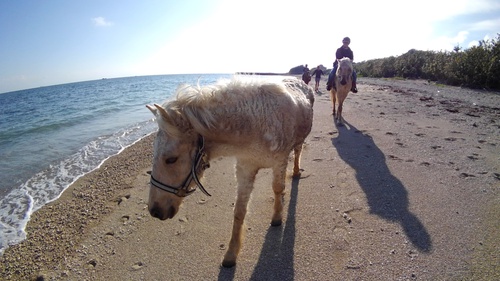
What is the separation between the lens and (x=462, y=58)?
1739 cm

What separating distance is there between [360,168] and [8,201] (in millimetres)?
7654

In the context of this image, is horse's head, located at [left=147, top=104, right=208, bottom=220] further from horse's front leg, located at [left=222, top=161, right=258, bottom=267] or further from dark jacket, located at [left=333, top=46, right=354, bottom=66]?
dark jacket, located at [left=333, top=46, right=354, bottom=66]

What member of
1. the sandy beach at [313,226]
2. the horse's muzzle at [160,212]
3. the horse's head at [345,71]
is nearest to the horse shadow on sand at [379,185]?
the sandy beach at [313,226]

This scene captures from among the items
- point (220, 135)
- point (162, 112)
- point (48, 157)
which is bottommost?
point (48, 157)

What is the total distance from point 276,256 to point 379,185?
2531mm

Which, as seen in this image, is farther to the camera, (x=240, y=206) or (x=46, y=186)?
(x=46, y=186)

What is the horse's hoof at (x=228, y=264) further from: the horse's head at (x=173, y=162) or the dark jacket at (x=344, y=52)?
the dark jacket at (x=344, y=52)

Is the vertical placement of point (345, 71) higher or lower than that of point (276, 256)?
higher

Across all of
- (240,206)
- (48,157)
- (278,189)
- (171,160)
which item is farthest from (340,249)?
(48,157)

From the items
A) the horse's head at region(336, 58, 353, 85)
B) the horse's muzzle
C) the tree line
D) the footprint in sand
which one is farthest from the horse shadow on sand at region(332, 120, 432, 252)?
the tree line

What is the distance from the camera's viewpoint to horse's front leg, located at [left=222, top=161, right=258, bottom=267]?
9.65ft

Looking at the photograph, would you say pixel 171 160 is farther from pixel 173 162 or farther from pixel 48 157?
pixel 48 157

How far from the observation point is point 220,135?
8.01 ft

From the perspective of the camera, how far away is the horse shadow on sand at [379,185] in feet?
10.8
